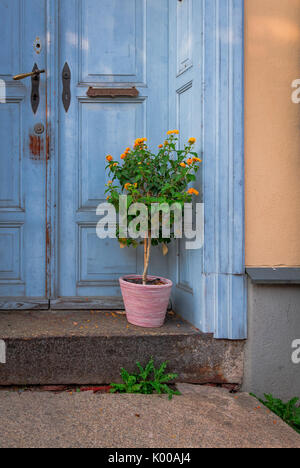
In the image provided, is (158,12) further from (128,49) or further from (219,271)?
(219,271)

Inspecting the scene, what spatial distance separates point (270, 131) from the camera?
5.89 feet

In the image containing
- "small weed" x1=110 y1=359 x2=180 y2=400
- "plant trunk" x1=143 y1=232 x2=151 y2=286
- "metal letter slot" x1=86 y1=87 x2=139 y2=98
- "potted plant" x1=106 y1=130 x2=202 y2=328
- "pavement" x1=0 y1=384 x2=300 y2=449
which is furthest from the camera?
"metal letter slot" x1=86 y1=87 x2=139 y2=98

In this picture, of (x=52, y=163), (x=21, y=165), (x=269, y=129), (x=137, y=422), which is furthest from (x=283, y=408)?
(x=21, y=165)

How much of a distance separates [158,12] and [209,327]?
2068 mm

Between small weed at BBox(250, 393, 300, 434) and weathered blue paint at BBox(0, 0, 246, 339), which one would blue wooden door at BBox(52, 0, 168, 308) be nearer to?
weathered blue paint at BBox(0, 0, 246, 339)

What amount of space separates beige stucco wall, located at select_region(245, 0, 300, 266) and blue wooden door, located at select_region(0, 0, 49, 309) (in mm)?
1327

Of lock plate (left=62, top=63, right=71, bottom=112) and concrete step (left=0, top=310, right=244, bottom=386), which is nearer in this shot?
concrete step (left=0, top=310, right=244, bottom=386)

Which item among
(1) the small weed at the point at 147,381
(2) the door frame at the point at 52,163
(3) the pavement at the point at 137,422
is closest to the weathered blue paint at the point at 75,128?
(2) the door frame at the point at 52,163

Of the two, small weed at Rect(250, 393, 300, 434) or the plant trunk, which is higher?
the plant trunk

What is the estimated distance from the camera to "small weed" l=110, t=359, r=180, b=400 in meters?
1.64

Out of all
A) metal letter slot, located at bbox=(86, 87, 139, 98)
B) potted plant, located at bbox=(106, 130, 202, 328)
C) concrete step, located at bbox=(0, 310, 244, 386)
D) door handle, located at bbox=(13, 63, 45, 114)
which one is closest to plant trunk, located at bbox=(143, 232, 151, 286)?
potted plant, located at bbox=(106, 130, 202, 328)

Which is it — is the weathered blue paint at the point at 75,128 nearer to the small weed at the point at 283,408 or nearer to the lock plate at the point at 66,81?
the lock plate at the point at 66,81

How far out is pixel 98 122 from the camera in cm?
227
